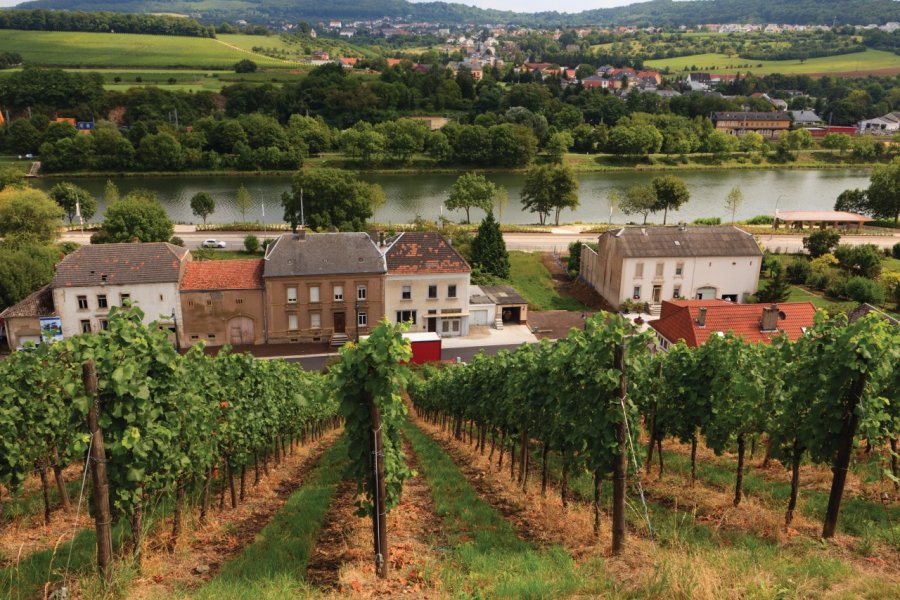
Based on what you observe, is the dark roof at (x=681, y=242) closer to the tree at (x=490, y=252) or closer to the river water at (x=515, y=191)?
the tree at (x=490, y=252)

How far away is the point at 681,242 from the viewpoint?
45344 millimetres

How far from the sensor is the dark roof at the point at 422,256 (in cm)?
4084

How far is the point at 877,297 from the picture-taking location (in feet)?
146

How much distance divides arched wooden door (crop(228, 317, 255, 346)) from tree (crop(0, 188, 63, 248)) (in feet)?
65.7

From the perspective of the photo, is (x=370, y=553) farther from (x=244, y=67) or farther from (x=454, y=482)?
(x=244, y=67)

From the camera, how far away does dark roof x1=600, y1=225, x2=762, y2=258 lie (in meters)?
44.6

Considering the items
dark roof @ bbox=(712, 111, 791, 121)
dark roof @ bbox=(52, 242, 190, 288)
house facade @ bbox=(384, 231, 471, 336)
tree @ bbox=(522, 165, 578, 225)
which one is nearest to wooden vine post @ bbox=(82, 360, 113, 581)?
dark roof @ bbox=(52, 242, 190, 288)

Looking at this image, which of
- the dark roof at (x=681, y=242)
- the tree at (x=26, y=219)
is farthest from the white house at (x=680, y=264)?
the tree at (x=26, y=219)

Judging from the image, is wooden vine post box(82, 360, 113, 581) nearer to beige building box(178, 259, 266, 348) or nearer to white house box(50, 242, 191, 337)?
white house box(50, 242, 191, 337)

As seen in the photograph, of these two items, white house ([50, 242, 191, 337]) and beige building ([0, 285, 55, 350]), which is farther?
white house ([50, 242, 191, 337])

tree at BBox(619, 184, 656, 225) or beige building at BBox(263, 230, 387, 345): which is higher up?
tree at BBox(619, 184, 656, 225)

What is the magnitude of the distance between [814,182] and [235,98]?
315ft

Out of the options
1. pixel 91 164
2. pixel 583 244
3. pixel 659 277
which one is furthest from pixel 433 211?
pixel 91 164

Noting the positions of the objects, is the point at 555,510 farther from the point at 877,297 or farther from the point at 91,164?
the point at 91,164
